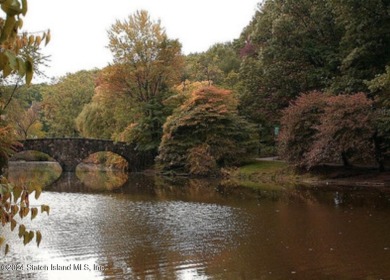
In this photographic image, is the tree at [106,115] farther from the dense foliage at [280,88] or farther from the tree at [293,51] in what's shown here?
the tree at [293,51]

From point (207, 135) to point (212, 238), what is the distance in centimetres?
2271

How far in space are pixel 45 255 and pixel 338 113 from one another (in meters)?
18.8

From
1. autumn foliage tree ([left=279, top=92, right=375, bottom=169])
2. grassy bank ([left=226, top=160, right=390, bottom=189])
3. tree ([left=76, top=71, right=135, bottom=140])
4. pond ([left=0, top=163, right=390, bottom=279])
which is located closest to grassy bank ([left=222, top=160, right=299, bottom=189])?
grassy bank ([left=226, top=160, right=390, bottom=189])

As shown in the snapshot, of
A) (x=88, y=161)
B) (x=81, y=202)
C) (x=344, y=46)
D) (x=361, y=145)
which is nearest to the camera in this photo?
(x=81, y=202)

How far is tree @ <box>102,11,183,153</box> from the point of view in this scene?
4116cm

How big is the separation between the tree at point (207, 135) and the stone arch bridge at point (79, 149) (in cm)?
605

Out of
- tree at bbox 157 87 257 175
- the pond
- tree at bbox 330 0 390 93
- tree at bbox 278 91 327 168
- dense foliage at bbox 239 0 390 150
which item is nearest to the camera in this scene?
the pond

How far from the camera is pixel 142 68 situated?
41.3 m

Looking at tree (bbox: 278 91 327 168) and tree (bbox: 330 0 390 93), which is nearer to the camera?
tree (bbox: 330 0 390 93)

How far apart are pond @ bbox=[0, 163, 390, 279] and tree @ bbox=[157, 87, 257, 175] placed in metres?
12.5

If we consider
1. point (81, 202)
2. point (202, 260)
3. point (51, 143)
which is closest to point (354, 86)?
point (81, 202)

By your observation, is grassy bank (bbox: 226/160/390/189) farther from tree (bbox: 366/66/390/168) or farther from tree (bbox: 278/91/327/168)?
tree (bbox: 366/66/390/168)

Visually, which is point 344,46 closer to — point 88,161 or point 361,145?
point 361,145

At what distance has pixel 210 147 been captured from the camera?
1385 inches
